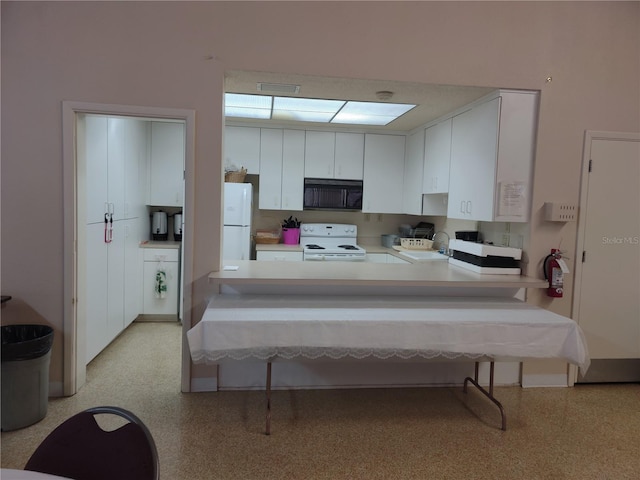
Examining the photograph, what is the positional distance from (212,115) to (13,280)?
172 cm

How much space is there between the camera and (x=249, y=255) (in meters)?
4.79

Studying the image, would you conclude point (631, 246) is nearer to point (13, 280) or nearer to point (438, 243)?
point (438, 243)

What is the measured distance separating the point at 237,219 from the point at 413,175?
6.72ft

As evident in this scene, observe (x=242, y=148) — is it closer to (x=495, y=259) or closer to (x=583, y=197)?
(x=495, y=259)

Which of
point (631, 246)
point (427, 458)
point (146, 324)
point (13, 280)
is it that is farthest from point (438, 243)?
point (13, 280)

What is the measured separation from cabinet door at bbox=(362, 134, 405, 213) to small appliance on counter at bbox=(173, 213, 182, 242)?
2.21 meters

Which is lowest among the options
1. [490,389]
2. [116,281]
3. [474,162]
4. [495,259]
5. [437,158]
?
[490,389]

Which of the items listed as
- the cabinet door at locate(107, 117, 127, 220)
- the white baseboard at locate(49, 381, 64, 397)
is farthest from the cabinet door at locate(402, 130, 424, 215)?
the white baseboard at locate(49, 381, 64, 397)

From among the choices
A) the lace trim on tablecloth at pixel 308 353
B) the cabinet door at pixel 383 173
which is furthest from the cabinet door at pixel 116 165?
the cabinet door at pixel 383 173

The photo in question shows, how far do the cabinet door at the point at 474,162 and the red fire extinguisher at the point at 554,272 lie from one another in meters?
0.55

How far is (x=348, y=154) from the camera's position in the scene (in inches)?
201

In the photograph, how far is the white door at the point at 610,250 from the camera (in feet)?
10.7

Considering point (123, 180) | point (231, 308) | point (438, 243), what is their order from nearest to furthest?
point (231, 308) < point (123, 180) < point (438, 243)

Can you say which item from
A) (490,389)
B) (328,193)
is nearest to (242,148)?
(328,193)
